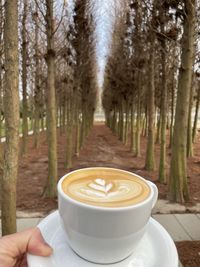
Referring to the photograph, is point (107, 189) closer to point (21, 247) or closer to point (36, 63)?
point (21, 247)

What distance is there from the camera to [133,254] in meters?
1.01

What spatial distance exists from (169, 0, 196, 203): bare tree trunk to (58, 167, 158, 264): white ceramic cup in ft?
17.7

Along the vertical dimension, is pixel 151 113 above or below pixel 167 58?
below

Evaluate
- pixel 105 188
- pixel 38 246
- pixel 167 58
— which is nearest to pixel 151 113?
pixel 167 58

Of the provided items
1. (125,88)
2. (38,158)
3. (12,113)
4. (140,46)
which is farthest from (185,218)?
(125,88)

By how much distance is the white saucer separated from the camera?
3.17ft

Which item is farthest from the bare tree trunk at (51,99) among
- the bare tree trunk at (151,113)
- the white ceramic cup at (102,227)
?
the white ceramic cup at (102,227)

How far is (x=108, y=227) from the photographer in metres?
0.88

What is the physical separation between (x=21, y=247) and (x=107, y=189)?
416 mm

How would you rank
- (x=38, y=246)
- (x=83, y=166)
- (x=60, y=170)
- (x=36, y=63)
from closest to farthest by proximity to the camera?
(x=38, y=246)
(x=60, y=170)
(x=83, y=166)
(x=36, y=63)

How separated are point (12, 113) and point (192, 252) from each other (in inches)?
128

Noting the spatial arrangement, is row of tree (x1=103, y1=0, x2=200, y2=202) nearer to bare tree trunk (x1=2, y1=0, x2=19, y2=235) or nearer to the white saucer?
bare tree trunk (x1=2, y1=0, x2=19, y2=235)

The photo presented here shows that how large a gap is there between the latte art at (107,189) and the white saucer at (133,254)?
182 millimetres

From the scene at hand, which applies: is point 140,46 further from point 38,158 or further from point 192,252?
point 192,252
